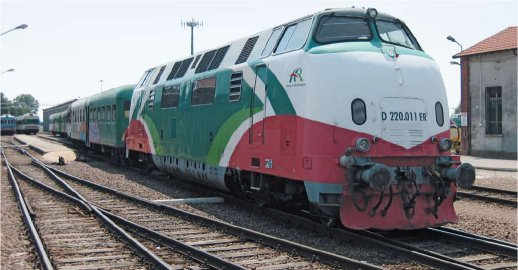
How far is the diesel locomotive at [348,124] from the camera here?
7.57m

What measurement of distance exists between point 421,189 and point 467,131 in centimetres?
2338

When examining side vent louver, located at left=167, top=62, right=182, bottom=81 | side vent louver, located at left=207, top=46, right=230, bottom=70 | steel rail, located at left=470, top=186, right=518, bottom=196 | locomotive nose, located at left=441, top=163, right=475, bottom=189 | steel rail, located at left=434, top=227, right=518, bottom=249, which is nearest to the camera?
steel rail, located at left=434, top=227, right=518, bottom=249

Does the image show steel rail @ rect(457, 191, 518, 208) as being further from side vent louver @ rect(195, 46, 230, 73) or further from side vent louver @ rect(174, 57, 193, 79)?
side vent louver @ rect(174, 57, 193, 79)

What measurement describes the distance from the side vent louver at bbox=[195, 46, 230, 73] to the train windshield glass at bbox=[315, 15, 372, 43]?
3.54m

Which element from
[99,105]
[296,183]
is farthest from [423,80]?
[99,105]

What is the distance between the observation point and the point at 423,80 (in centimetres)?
814

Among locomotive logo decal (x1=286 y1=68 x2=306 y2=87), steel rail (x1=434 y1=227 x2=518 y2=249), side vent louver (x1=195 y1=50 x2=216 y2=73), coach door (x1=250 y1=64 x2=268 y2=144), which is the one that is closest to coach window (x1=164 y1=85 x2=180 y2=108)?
side vent louver (x1=195 y1=50 x2=216 y2=73)

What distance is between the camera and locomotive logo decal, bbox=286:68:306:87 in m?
7.99

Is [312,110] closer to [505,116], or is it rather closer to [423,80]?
[423,80]

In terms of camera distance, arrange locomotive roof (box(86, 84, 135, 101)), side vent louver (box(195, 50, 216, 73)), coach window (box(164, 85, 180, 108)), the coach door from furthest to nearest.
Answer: locomotive roof (box(86, 84, 135, 101)), coach window (box(164, 85, 180, 108)), side vent louver (box(195, 50, 216, 73)), the coach door

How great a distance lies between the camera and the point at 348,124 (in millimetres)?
7641

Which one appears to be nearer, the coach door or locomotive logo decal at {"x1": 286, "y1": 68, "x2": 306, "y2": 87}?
locomotive logo decal at {"x1": 286, "y1": 68, "x2": 306, "y2": 87}

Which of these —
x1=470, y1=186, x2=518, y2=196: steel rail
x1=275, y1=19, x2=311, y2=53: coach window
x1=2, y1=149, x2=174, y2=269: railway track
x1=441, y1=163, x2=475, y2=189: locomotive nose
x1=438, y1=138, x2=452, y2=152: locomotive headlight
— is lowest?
x1=2, y1=149, x2=174, y2=269: railway track

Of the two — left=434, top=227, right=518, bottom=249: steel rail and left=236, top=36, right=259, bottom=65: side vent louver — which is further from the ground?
left=236, top=36, right=259, bottom=65: side vent louver
